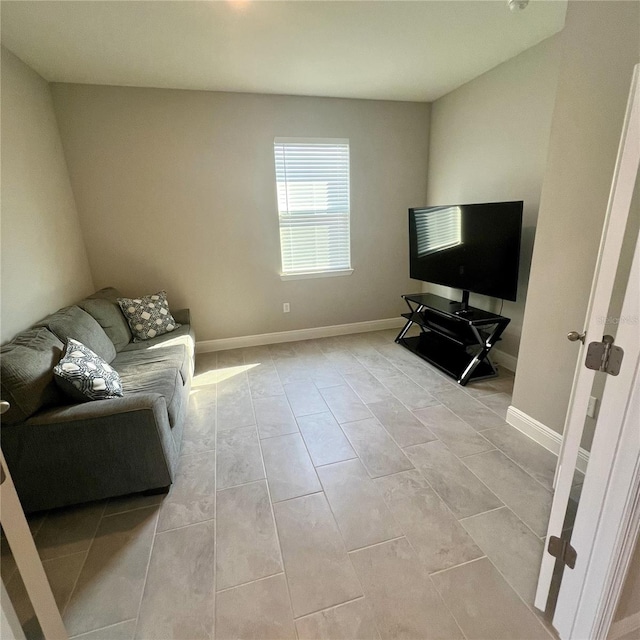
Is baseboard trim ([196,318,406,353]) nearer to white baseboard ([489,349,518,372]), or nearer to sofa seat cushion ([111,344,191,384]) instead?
sofa seat cushion ([111,344,191,384])

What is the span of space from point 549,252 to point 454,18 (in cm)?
158

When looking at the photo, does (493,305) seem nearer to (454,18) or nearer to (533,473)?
(533,473)

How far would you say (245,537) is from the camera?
5.11ft

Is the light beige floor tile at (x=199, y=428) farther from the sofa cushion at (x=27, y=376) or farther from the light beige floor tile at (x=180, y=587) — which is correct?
the sofa cushion at (x=27, y=376)

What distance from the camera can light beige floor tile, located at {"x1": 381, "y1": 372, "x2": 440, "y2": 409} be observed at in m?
2.62

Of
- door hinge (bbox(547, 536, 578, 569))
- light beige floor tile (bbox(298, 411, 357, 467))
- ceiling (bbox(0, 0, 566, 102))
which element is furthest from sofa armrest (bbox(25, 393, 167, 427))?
ceiling (bbox(0, 0, 566, 102))

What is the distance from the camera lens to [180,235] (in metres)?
3.44

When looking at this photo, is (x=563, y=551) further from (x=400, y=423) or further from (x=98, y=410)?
(x=98, y=410)

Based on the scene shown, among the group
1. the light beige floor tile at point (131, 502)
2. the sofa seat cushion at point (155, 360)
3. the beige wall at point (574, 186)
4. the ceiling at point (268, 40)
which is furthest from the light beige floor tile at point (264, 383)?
the ceiling at point (268, 40)

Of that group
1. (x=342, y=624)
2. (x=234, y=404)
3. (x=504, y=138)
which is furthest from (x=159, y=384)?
(x=504, y=138)

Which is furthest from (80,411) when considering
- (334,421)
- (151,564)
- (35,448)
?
(334,421)

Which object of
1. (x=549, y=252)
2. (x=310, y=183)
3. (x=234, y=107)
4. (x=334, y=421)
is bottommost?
(x=334, y=421)

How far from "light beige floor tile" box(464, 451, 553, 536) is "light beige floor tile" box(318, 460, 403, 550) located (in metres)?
0.60

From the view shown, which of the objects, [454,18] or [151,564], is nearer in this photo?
[151,564]
